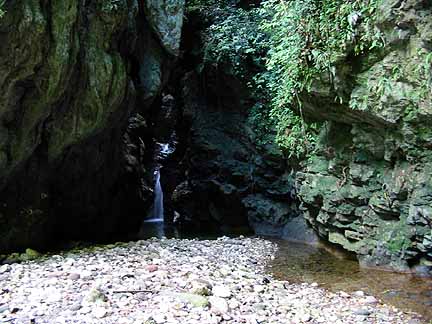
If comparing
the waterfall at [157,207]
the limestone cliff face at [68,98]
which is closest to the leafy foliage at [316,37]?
the limestone cliff face at [68,98]

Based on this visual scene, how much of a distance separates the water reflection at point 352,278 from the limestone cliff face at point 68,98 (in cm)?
515

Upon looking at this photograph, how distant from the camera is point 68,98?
8.35 metres

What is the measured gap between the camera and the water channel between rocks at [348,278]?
5.65 meters

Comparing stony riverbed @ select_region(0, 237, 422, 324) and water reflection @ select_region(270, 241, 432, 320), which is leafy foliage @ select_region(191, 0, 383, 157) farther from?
stony riverbed @ select_region(0, 237, 422, 324)

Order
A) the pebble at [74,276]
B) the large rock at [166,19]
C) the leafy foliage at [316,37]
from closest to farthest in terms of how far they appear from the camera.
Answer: the pebble at [74,276] < the leafy foliage at [316,37] < the large rock at [166,19]

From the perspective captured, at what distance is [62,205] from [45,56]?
4.39 m

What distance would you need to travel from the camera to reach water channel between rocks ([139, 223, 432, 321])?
5652mm

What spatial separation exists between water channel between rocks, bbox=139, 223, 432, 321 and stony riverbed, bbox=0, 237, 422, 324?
0.39 m

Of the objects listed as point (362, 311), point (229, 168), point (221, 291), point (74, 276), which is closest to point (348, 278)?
point (362, 311)

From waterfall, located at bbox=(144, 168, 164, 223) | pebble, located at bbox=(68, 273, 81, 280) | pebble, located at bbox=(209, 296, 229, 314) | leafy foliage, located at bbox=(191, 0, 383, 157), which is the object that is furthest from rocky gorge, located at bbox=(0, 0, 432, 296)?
waterfall, located at bbox=(144, 168, 164, 223)

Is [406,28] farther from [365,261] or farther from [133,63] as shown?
[133,63]

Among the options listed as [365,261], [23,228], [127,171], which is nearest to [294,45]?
[365,261]

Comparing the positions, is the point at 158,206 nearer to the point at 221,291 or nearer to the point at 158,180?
the point at 158,180

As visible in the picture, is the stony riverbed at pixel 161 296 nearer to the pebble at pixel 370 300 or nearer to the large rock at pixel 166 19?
the pebble at pixel 370 300
